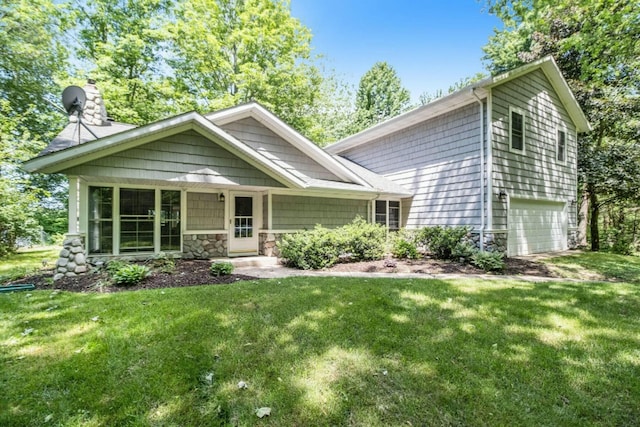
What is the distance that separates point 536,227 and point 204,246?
37.4ft

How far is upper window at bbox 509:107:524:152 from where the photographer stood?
9.51 metres

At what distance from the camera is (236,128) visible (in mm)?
9312

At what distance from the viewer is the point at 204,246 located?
854 centimetres

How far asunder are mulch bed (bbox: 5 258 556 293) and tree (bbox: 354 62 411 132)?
20742mm

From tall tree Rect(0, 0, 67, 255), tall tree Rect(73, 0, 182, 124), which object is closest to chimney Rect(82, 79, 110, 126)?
tall tree Rect(0, 0, 67, 255)

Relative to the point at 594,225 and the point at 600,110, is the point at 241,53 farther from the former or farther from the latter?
the point at 594,225

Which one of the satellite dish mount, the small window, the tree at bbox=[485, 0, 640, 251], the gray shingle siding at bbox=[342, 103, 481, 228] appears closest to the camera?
the satellite dish mount

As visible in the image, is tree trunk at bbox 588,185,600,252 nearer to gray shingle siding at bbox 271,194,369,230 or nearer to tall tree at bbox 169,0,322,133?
gray shingle siding at bbox 271,194,369,230

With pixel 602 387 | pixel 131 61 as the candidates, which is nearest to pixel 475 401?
pixel 602 387

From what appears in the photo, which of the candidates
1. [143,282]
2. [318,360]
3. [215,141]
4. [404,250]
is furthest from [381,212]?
[318,360]

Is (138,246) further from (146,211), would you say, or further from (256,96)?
(256,96)

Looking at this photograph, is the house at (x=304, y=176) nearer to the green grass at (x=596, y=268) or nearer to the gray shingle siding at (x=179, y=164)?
the gray shingle siding at (x=179, y=164)

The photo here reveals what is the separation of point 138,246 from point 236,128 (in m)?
4.46

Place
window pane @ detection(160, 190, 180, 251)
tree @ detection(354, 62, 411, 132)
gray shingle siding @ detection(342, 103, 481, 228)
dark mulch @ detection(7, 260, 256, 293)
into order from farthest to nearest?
tree @ detection(354, 62, 411, 132)
gray shingle siding @ detection(342, 103, 481, 228)
window pane @ detection(160, 190, 180, 251)
dark mulch @ detection(7, 260, 256, 293)
